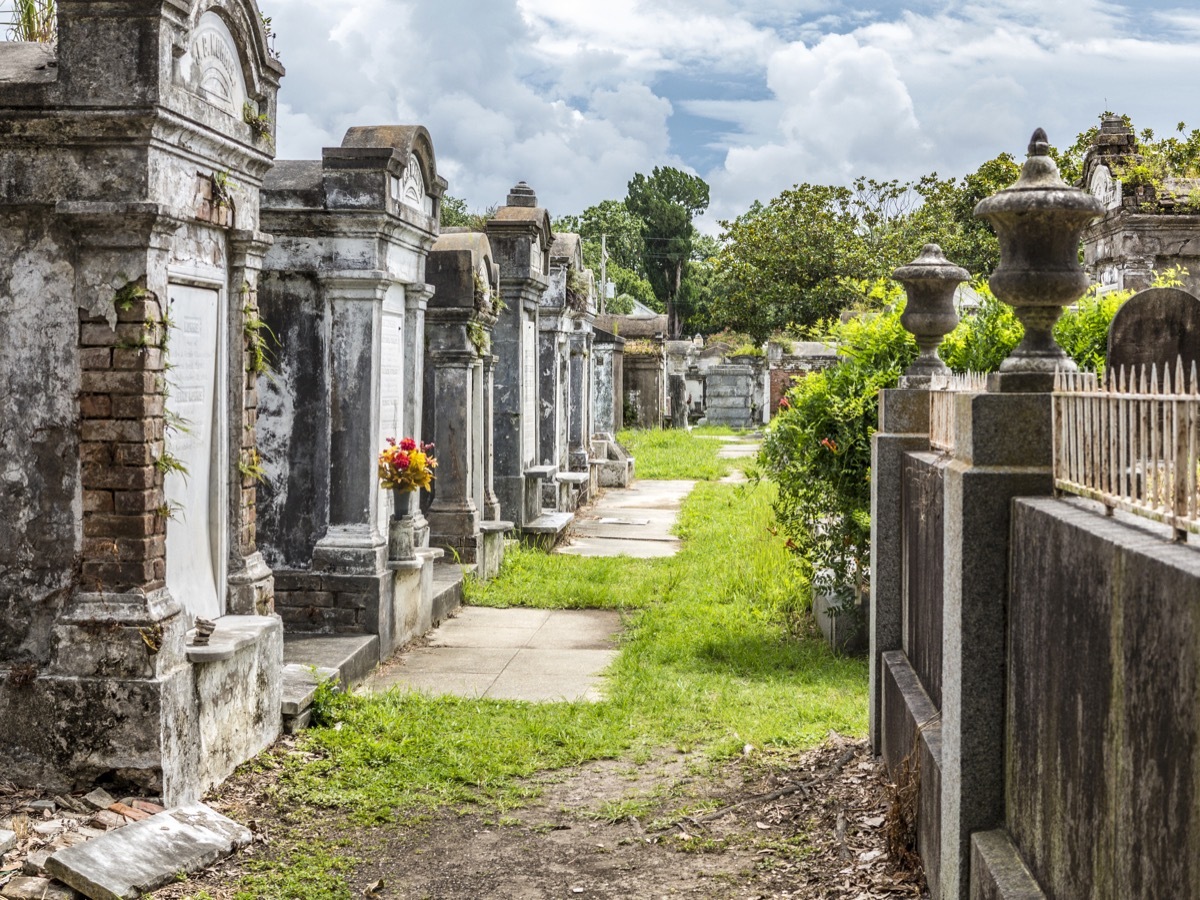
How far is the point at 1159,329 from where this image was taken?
4719mm

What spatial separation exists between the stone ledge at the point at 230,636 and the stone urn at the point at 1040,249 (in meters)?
3.44

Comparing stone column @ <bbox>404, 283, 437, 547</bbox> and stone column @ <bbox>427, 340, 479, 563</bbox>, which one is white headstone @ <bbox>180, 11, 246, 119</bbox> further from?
stone column @ <bbox>427, 340, 479, 563</bbox>

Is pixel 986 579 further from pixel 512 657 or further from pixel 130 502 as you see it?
pixel 512 657

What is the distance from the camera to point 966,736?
359cm

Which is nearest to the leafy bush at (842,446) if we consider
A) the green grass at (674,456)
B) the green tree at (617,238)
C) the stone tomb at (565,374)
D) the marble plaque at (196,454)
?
the marble plaque at (196,454)

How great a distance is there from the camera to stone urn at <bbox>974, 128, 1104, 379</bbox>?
147 inches

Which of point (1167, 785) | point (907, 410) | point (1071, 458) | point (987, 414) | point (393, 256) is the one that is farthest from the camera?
point (393, 256)

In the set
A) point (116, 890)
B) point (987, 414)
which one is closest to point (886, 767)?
point (987, 414)

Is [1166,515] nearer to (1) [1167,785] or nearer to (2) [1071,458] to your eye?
(1) [1167,785]

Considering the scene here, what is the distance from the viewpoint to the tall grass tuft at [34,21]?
7.14 metres

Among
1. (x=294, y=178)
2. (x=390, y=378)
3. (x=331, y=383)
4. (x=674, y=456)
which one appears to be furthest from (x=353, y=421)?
(x=674, y=456)

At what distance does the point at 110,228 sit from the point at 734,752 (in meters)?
3.56

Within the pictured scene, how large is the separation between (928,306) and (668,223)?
61.9 meters

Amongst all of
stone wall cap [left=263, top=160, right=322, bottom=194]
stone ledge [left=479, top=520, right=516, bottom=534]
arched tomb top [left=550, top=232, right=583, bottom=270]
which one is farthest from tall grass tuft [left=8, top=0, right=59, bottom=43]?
arched tomb top [left=550, top=232, right=583, bottom=270]
